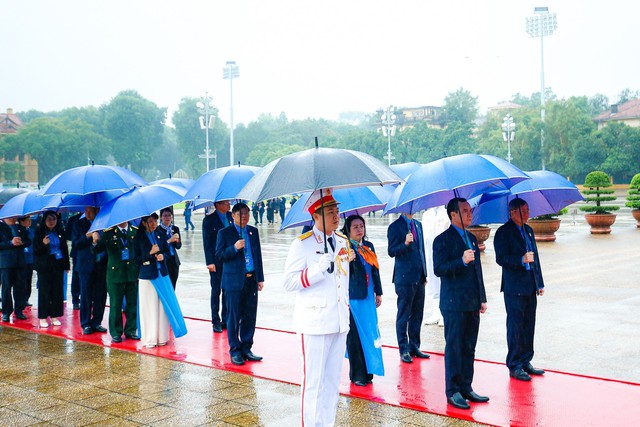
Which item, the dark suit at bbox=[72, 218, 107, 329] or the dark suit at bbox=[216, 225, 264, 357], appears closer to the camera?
the dark suit at bbox=[216, 225, 264, 357]

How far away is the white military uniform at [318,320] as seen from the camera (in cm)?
495

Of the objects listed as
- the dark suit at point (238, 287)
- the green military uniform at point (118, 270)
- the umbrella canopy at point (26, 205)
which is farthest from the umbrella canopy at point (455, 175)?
the umbrella canopy at point (26, 205)

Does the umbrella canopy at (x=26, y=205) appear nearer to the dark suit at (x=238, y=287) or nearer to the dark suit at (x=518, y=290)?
the dark suit at (x=238, y=287)

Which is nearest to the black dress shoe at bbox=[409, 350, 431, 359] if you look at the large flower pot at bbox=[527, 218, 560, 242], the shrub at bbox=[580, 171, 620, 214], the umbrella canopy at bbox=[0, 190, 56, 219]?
the umbrella canopy at bbox=[0, 190, 56, 219]

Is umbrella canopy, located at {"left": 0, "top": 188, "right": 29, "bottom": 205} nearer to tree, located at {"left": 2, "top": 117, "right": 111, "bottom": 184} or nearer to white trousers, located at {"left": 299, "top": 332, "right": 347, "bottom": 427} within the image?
white trousers, located at {"left": 299, "top": 332, "right": 347, "bottom": 427}

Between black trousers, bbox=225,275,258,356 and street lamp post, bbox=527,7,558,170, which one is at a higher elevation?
street lamp post, bbox=527,7,558,170

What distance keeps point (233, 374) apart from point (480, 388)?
7.76ft

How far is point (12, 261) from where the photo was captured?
34.2 feet

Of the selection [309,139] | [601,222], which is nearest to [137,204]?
[601,222]

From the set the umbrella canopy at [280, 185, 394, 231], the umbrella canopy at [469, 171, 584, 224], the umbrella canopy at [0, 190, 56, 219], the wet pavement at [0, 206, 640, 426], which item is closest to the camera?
the wet pavement at [0, 206, 640, 426]

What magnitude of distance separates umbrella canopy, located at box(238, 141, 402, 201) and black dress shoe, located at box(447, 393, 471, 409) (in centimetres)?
197

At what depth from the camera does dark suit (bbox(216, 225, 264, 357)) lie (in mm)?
7641

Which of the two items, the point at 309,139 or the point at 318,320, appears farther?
the point at 309,139

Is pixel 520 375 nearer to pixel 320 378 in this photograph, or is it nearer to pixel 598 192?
pixel 320 378
